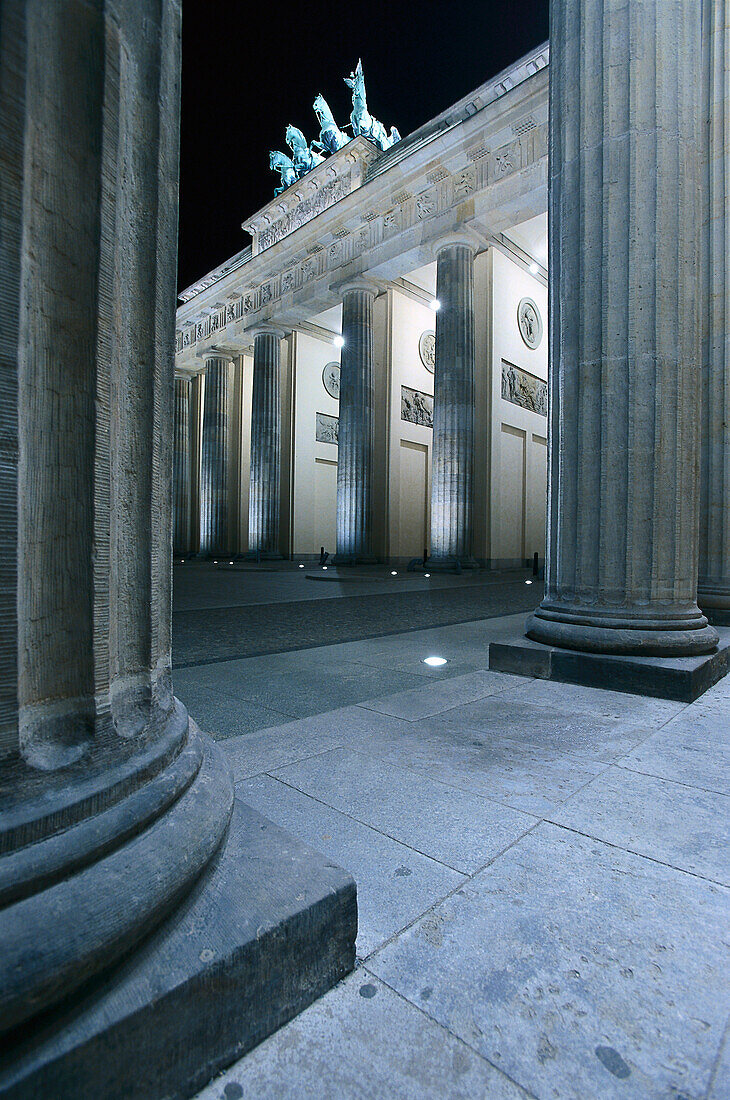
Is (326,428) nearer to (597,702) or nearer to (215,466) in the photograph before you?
(215,466)

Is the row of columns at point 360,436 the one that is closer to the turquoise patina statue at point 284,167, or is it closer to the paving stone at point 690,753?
the turquoise patina statue at point 284,167

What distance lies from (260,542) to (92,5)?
65.9ft

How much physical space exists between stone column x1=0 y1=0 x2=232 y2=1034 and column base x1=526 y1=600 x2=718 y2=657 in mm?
2537

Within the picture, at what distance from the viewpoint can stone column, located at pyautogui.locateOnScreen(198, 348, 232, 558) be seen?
23531mm

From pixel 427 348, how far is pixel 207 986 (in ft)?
73.4

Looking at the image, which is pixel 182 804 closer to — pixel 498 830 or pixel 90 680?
pixel 90 680

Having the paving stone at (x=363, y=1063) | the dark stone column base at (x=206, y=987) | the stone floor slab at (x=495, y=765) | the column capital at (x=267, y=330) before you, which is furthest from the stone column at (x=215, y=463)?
the paving stone at (x=363, y=1063)

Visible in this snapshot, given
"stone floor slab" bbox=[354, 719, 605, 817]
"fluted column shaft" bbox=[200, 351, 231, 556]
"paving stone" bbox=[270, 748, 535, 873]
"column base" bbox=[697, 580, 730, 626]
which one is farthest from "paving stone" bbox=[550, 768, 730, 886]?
"fluted column shaft" bbox=[200, 351, 231, 556]

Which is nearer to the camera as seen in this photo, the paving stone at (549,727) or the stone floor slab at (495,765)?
the stone floor slab at (495,765)

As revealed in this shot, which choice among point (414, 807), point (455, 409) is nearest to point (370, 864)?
point (414, 807)

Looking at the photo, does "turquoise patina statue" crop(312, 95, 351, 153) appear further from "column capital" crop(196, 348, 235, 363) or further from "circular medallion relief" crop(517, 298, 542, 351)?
"circular medallion relief" crop(517, 298, 542, 351)

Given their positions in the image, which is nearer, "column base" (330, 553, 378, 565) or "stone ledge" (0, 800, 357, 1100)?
"stone ledge" (0, 800, 357, 1100)

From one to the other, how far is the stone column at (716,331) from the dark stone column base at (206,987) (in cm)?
427

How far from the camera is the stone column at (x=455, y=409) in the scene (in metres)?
15.3
